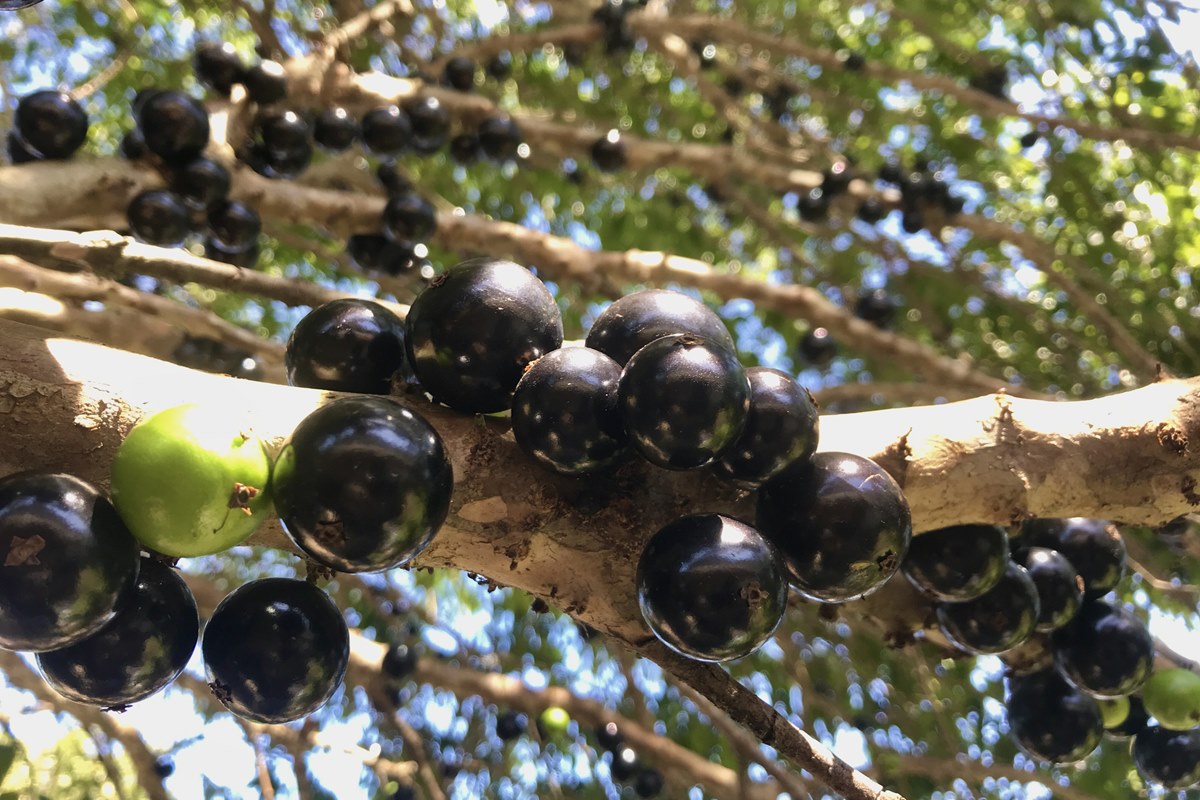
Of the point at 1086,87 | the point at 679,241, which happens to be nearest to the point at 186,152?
the point at 679,241

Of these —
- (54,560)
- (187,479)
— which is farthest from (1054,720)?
(54,560)

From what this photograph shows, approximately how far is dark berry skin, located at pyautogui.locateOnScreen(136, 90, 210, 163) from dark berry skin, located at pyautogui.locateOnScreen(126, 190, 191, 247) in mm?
175

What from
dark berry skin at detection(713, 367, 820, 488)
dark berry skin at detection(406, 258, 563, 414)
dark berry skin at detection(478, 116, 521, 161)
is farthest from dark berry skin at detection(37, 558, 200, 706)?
dark berry skin at detection(478, 116, 521, 161)

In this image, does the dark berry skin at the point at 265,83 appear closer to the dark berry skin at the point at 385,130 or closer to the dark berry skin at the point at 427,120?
the dark berry skin at the point at 385,130

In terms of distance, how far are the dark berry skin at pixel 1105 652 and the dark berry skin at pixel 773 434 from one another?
1.14 metres

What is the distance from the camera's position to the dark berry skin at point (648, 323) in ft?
5.57

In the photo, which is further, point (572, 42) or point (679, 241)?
point (679, 241)

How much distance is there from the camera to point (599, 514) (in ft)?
5.30

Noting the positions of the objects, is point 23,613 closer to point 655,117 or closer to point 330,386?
point 330,386

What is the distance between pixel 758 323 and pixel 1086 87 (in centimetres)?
255

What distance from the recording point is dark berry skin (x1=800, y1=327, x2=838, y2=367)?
16.1 feet

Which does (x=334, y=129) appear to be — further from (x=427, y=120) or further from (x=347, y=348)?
(x=347, y=348)

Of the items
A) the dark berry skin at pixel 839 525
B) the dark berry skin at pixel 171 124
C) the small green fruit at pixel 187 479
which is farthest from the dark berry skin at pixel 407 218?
the dark berry skin at pixel 839 525

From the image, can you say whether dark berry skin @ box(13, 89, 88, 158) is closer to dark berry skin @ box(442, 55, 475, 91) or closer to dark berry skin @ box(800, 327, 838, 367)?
dark berry skin @ box(442, 55, 475, 91)
